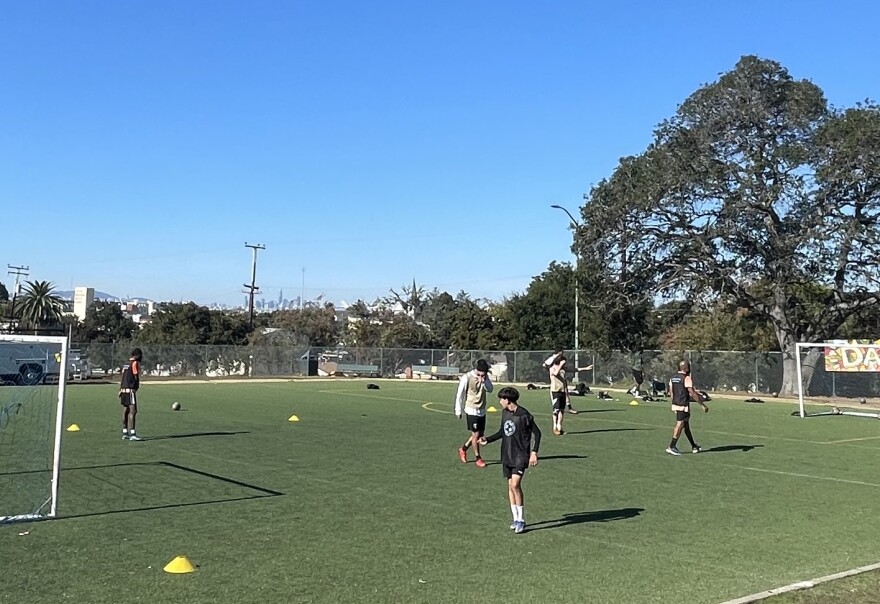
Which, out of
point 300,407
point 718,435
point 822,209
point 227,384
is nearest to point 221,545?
point 718,435

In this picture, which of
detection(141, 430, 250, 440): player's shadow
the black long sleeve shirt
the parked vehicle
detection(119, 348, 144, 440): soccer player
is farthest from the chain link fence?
the black long sleeve shirt

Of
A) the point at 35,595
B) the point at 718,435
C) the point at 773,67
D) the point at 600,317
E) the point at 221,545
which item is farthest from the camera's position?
the point at 600,317

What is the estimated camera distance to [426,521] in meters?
10.2

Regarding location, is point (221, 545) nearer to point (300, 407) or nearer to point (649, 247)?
point (300, 407)

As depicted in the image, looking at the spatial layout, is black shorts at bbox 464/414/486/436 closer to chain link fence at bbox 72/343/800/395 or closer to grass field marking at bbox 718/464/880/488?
grass field marking at bbox 718/464/880/488

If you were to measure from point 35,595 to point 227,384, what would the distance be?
39920mm

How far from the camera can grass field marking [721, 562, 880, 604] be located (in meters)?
6.97

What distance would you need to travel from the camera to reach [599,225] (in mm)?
48594

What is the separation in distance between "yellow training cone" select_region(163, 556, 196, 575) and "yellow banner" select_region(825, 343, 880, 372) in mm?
29388

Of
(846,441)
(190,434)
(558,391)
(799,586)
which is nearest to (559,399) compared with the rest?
(558,391)

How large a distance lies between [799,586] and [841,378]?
38.9 m

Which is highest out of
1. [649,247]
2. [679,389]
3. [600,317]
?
[649,247]

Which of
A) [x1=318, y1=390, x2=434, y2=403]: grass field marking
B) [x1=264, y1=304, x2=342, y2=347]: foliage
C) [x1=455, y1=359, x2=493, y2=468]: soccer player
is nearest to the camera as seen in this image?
[x1=455, y1=359, x2=493, y2=468]: soccer player

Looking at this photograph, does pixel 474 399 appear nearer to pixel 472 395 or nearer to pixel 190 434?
pixel 472 395
